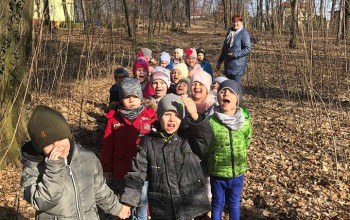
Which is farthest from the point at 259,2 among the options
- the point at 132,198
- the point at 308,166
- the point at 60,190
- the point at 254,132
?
the point at 60,190

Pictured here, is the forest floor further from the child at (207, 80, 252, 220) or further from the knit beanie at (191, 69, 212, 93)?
the knit beanie at (191, 69, 212, 93)

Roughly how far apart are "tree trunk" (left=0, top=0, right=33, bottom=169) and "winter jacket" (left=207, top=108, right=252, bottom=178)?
2.27m

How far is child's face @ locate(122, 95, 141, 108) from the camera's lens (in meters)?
3.35

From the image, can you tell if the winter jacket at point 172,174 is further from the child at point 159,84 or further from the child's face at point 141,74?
the child's face at point 141,74

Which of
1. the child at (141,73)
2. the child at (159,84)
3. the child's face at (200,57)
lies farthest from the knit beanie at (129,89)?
the child's face at (200,57)

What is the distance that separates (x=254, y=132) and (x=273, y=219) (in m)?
2.99

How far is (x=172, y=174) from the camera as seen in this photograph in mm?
2590

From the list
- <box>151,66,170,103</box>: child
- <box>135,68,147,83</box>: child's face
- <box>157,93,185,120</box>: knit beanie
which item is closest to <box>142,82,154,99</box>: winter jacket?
<box>135,68,147,83</box>: child's face

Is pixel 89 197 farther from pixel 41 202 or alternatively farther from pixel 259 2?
pixel 259 2

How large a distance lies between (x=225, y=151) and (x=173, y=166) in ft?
2.26

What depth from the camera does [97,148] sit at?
5.47m

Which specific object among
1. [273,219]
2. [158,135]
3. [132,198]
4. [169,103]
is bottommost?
[273,219]

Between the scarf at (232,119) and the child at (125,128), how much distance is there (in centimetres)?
68

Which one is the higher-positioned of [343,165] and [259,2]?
[259,2]
